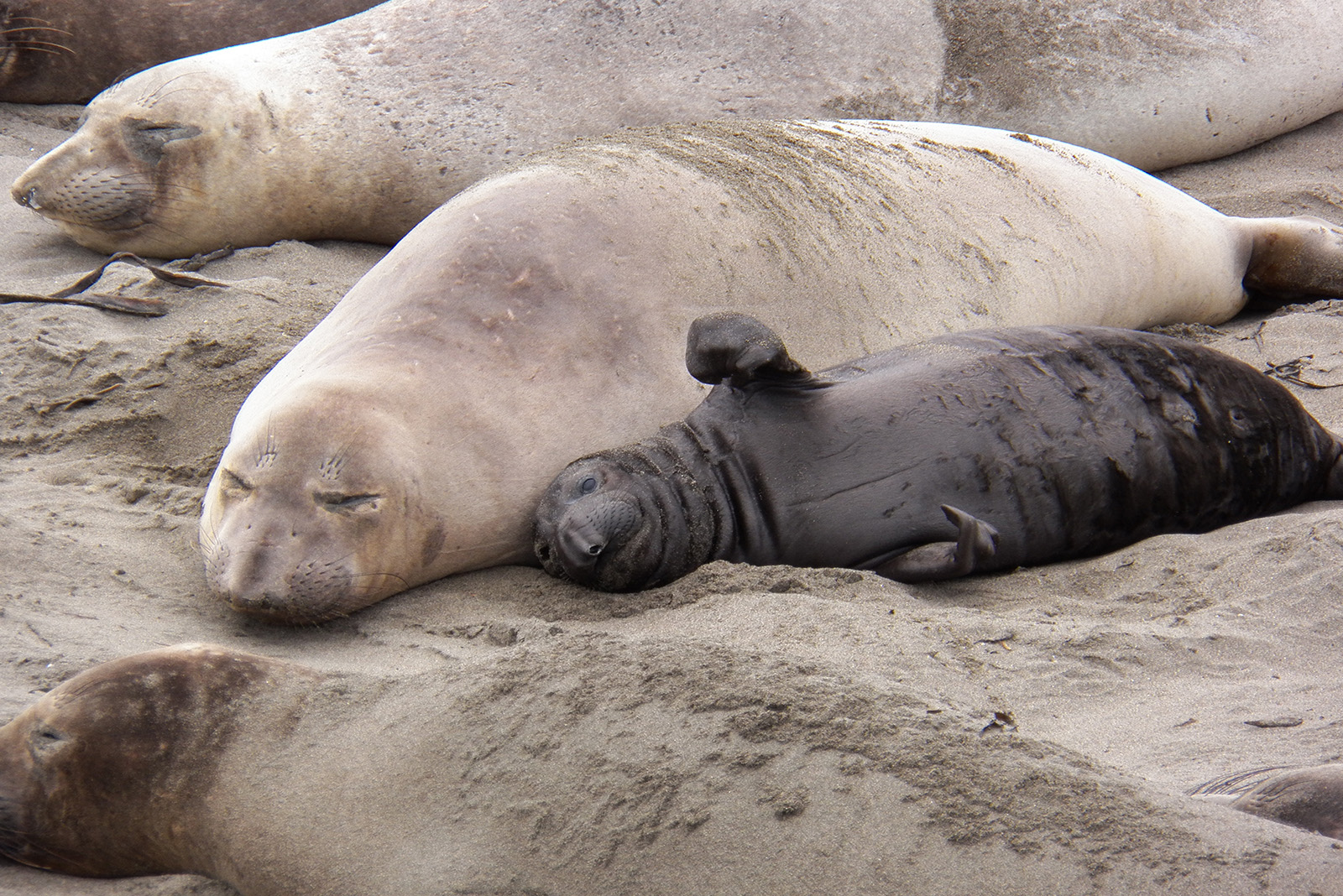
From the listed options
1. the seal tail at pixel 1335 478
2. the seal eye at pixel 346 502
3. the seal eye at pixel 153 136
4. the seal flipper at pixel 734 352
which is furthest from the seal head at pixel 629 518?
the seal eye at pixel 153 136

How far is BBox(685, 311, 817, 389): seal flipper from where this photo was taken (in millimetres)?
2783

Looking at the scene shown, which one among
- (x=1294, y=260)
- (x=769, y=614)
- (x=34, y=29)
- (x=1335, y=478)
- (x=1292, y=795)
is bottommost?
(x=1335, y=478)

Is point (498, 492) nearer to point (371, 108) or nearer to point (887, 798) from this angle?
point (887, 798)

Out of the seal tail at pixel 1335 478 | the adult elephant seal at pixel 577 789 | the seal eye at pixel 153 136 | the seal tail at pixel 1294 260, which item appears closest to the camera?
the adult elephant seal at pixel 577 789

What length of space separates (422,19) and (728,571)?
10.1 feet

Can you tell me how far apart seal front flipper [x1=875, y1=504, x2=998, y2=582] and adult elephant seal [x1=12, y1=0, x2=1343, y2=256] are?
2.34 metres

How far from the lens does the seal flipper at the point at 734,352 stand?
2783 mm

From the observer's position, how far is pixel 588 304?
9.76 ft

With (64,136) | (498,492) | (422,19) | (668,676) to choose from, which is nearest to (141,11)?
(64,136)

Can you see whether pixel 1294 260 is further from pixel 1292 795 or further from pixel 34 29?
pixel 34 29

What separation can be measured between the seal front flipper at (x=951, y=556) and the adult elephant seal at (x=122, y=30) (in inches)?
151

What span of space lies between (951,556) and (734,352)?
65 cm

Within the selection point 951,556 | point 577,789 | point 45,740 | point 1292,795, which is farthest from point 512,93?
point 1292,795

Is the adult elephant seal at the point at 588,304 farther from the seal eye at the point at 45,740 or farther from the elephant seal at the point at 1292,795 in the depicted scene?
the elephant seal at the point at 1292,795
